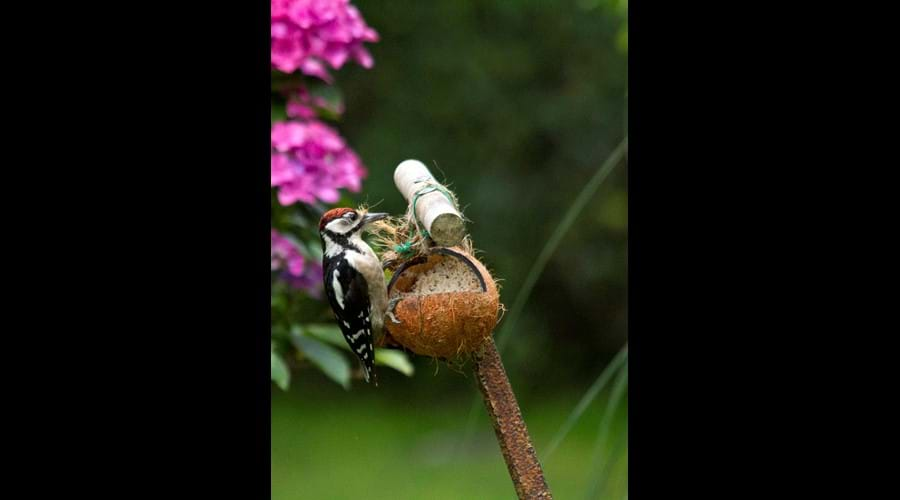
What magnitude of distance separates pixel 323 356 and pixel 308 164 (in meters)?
0.39

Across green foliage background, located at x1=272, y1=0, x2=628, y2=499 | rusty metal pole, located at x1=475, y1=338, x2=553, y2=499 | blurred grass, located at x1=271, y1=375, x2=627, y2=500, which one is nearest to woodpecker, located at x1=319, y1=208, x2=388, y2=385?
rusty metal pole, located at x1=475, y1=338, x2=553, y2=499

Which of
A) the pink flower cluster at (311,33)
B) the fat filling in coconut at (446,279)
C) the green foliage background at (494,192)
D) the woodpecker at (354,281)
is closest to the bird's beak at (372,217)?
the woodpecker at (354,281)

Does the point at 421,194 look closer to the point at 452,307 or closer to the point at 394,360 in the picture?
the point at 452,307

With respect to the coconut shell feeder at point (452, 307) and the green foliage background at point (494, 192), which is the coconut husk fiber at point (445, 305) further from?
the green foliage background at point (494, 192)

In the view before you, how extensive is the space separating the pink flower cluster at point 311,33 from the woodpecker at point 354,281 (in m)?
0.41

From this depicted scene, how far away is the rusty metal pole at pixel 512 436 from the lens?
1578 mm

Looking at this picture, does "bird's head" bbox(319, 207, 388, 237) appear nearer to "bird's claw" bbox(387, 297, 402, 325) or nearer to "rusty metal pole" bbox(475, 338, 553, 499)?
"bird's claw" bbox(387, 297, 402, 325)

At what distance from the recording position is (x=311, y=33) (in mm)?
1966

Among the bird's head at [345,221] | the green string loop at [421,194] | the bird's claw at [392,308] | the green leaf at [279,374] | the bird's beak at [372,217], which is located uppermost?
the green string loop at [421,194]

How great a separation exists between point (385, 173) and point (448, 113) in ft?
1.33

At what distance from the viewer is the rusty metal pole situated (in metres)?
1.58

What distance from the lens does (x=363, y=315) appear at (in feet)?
5.34

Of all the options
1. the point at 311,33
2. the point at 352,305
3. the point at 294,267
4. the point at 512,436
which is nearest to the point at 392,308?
the point at 352,305
